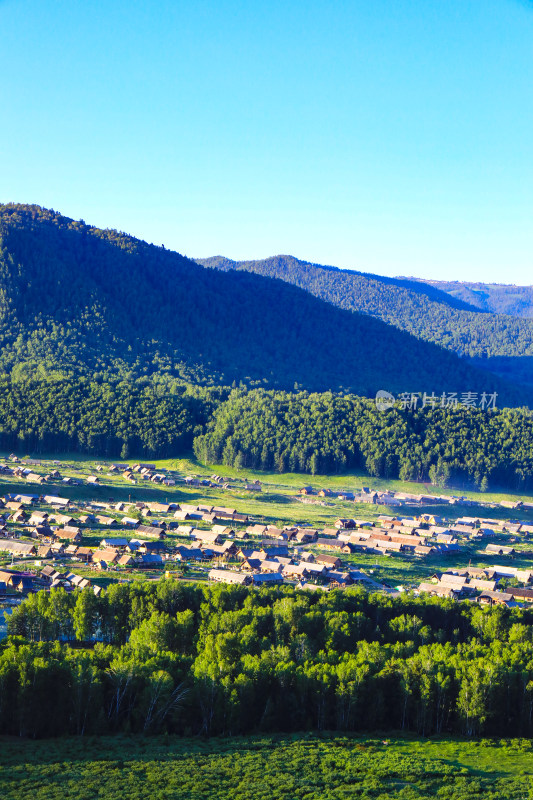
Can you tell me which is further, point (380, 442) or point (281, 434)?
point (281, 434)

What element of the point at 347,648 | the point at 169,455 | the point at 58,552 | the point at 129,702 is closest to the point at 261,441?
the point at 169,455

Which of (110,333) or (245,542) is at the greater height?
(110,333)

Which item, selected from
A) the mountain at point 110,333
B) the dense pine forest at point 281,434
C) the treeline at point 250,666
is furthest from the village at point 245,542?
the mountain at point 110,333

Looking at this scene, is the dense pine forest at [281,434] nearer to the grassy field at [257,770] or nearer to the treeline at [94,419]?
the treeline at [94,419]

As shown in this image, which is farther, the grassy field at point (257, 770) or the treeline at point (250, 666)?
the treeline at point (250, 666)

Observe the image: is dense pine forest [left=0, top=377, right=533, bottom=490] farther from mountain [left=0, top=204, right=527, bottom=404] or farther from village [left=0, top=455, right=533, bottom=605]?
mountain [left=0, top=204, right=527, bottom=404]

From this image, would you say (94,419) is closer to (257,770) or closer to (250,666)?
(250,666)

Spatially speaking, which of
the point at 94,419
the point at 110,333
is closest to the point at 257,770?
the point at 94,419
